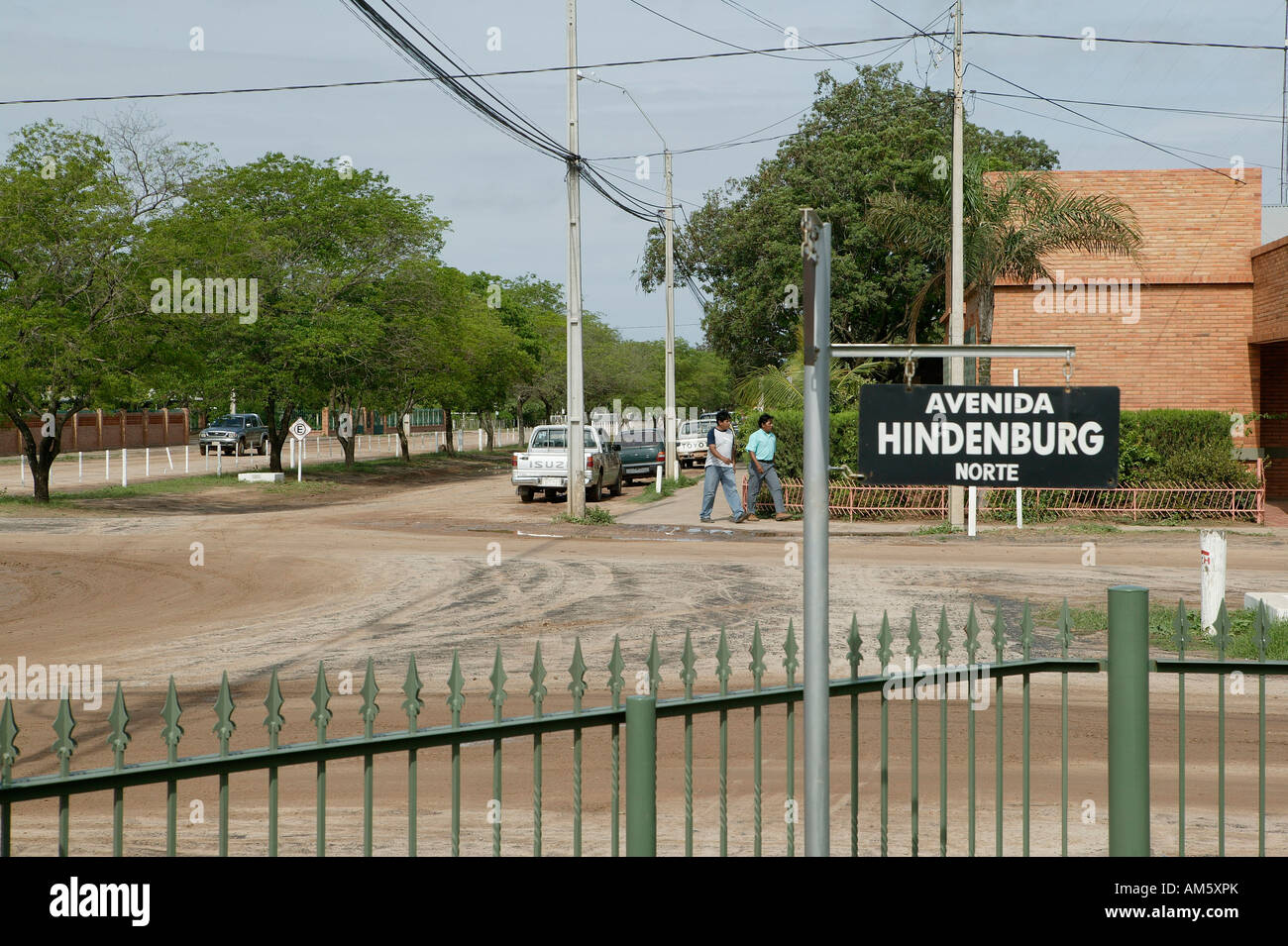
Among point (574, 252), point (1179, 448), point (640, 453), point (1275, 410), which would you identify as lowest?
point (640, 453)

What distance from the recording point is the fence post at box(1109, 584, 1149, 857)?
155 inches

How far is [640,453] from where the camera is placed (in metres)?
38.3

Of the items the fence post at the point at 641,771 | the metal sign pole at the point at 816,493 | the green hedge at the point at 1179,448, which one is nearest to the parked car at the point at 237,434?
the green hedge at the point at 1179,448

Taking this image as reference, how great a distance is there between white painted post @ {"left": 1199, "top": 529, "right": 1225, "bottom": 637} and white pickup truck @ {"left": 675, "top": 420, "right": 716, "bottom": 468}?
33324mm

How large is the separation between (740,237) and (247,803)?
40.7m

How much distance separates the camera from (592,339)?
74.1 metres

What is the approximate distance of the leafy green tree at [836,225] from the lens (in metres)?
40.8

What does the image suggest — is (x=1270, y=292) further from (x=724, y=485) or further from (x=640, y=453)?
(x=640, y=453)

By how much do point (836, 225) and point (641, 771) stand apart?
1573 inches

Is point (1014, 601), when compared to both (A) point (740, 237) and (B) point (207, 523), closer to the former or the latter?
(B) point (207, 523)

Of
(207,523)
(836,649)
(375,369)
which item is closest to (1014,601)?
(836,649)

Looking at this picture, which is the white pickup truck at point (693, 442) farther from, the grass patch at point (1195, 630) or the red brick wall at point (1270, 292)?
the grass patch at point (1195, 630)

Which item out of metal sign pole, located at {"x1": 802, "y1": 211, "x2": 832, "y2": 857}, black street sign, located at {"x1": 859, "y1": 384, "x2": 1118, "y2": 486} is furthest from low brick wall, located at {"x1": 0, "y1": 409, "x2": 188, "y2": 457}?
metal sign pole, located at {"x1": 802, "y1": 211, "x2": 832, "y2": 857}

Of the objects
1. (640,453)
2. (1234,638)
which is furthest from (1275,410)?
(1234,638)
